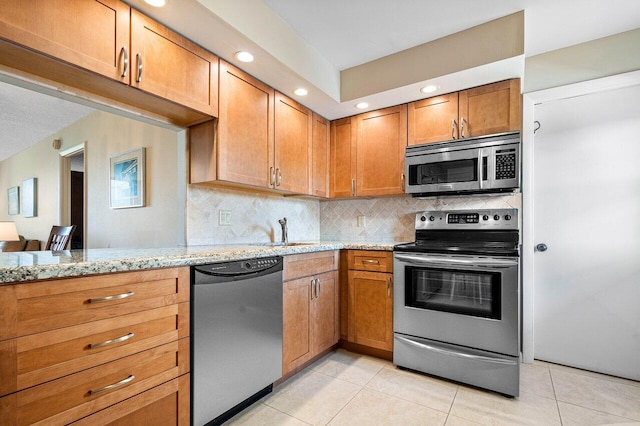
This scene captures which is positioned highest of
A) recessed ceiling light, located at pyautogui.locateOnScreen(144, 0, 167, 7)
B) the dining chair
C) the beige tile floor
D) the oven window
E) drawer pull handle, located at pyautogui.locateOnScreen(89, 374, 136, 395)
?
recessed ceiling light, located at pyautogui.locateOnScreen(144, 0, 167, 7)

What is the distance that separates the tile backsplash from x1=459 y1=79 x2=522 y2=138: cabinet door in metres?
0.56

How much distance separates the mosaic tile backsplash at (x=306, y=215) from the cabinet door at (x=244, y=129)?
345 millimetres

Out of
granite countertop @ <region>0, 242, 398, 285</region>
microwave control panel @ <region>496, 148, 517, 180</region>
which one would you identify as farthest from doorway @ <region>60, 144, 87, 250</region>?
microwave control panel @ <region>496, 148, 517, 180</region>

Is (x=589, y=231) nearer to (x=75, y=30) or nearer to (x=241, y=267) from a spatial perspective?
(x=241, y=267)

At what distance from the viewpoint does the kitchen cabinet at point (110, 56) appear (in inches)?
49.1

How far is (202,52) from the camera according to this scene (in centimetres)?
187

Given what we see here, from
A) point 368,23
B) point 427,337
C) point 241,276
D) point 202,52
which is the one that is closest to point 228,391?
point 241,276

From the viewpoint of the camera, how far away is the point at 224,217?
2.44m

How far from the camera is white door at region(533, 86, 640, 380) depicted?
219 cm

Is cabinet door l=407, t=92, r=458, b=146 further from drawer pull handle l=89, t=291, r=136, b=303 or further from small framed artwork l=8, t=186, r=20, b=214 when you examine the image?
small framed artwork l=8, t=186, r=20, b=214

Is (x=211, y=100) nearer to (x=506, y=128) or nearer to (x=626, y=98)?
(x=506, y=128)

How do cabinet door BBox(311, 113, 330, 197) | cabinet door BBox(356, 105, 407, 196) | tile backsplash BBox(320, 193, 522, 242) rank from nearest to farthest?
tile backsplash BBox(320, 193, 522, 242) < cabinet door BBox(356, 105, 407, 196) < cabinet door BBox(311, 113, 330, 197)

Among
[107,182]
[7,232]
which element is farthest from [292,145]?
[7,232]

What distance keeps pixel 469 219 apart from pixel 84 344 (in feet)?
8.39
